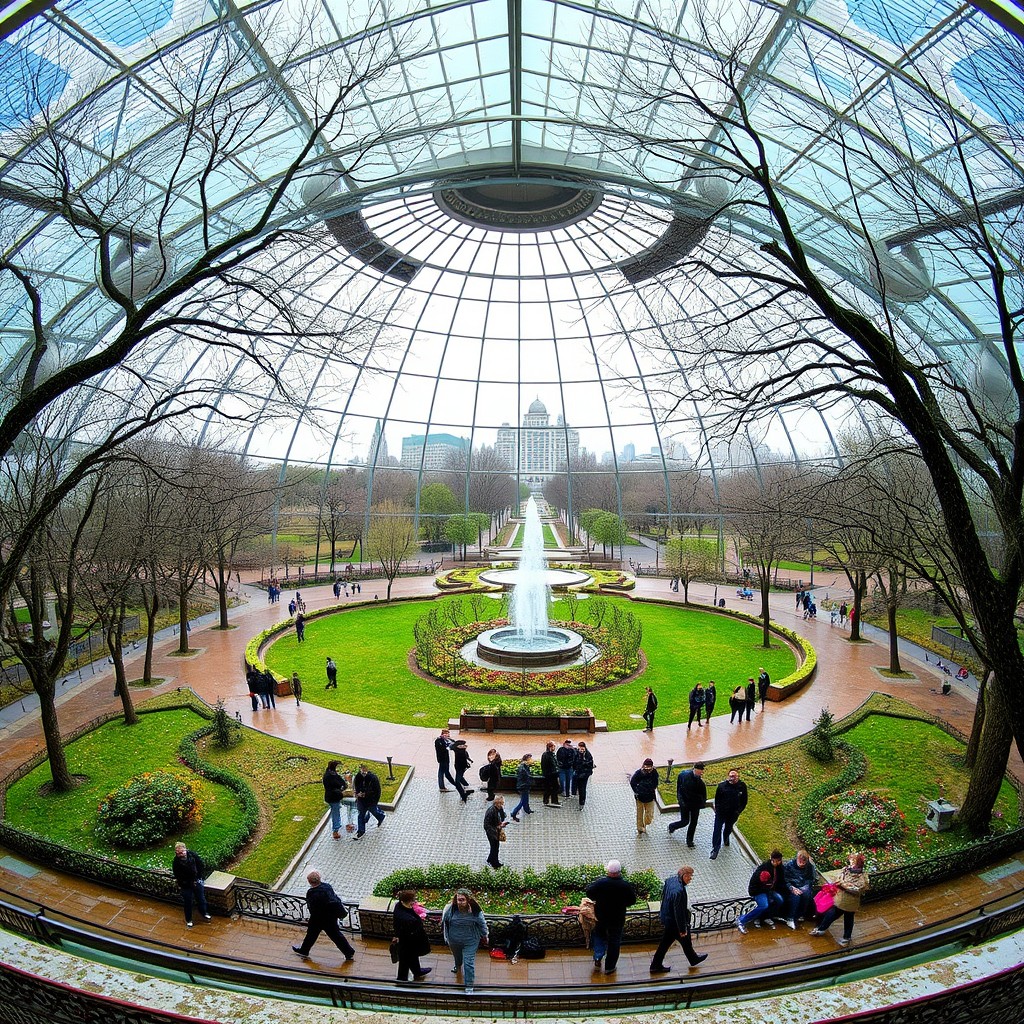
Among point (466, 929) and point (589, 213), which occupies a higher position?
point (589, 213)

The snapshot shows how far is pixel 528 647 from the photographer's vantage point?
19625mm

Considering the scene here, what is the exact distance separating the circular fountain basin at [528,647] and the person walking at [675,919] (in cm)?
1187

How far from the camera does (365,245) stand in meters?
24.0

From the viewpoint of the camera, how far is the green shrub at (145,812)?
9266mm

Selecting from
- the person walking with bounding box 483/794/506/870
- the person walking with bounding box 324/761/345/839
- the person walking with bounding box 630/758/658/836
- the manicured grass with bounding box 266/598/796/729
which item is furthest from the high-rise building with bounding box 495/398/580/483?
the person walking with bounding box 483/794/506/870

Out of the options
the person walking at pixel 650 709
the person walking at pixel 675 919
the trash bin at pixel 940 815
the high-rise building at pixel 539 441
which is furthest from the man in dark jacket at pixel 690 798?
the high-rise building at pixel 539 441

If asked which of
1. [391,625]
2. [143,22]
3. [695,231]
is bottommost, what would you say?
[391,625]

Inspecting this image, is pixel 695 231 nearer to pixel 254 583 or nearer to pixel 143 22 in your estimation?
pixel 143 22

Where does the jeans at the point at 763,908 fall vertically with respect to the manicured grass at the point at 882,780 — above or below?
above

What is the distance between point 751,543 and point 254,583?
87.1ft

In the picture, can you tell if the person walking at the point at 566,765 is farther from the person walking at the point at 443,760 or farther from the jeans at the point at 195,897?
the jeans at the point at 195,897

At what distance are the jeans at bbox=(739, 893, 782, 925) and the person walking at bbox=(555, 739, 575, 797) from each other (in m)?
4.04

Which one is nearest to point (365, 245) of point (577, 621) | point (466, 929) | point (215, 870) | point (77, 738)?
point (577, 621)

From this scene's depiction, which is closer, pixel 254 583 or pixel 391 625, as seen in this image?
pixel 391 625
